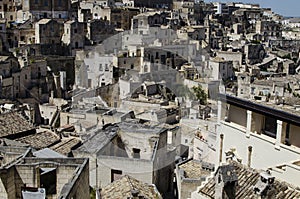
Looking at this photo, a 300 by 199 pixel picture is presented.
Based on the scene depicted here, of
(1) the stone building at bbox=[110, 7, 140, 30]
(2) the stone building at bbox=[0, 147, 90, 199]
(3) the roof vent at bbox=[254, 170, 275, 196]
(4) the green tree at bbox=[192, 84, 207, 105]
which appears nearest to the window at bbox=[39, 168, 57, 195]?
(2) the stone building at bbox=[0, 147, 90, 199]

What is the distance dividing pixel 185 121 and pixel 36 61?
1596 cm

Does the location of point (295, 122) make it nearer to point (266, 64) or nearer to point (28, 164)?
point (28, 164)

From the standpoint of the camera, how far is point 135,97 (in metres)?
28.5

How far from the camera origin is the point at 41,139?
1678 cm

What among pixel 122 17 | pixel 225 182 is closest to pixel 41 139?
pixel 225 182

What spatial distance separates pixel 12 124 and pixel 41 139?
58.4 inches

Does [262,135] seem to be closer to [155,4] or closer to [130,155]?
[130,155]

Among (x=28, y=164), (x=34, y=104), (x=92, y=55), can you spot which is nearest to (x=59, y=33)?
(x=92, y=55)

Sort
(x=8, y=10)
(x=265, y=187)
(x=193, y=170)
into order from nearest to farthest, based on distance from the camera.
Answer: (x=265, y=187)
(x=193, y=170)
(x=8, y=10)

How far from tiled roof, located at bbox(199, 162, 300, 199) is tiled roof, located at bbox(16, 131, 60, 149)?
26.8 ft

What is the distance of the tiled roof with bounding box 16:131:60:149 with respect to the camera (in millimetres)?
15993

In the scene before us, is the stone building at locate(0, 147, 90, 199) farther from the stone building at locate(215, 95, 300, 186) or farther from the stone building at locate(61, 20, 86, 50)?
the stone building at locate(61, 20, 86, 50)

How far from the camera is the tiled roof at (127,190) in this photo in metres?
11.6

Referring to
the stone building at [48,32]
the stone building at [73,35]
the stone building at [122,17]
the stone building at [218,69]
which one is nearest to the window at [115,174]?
the stone building at [218,69]
